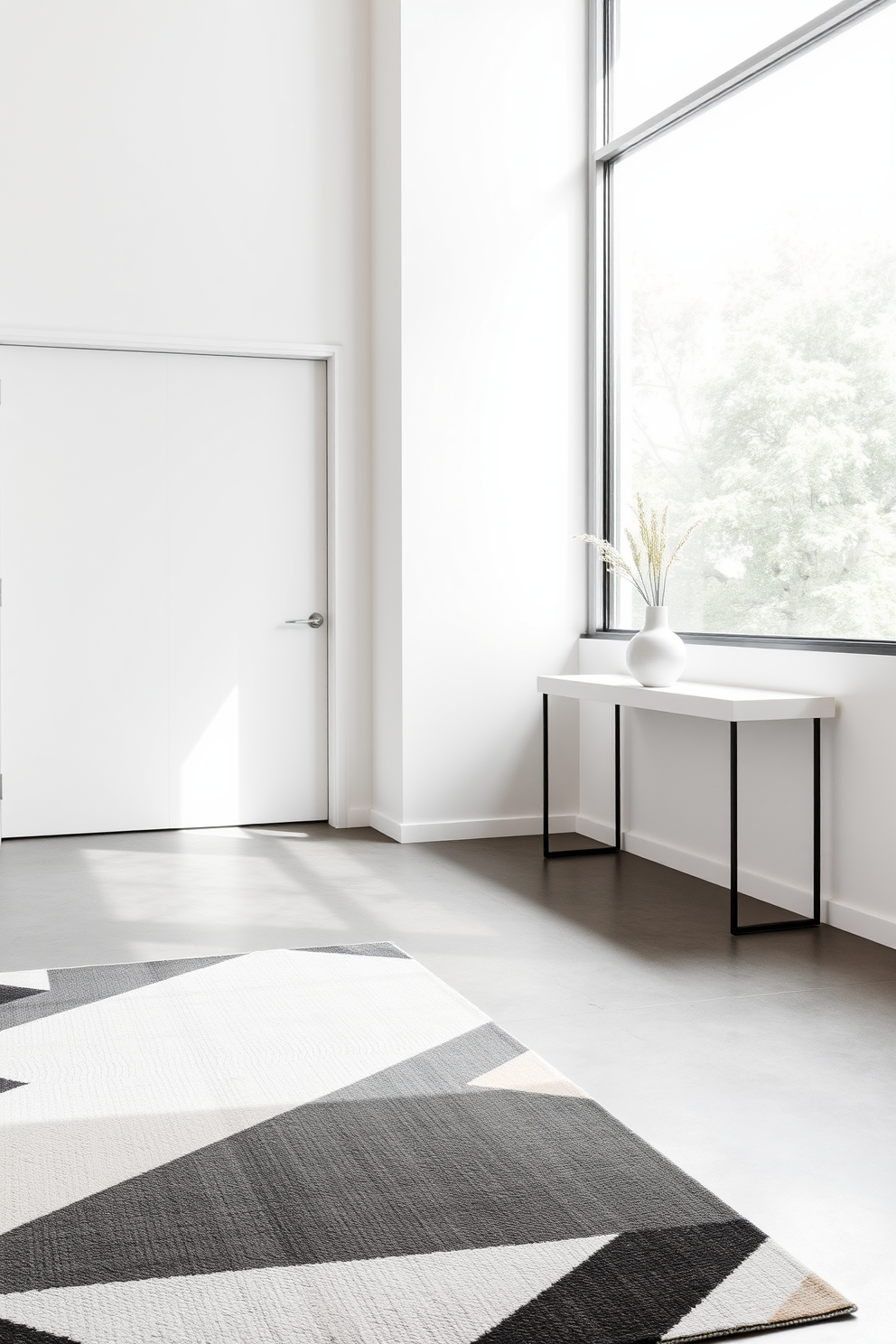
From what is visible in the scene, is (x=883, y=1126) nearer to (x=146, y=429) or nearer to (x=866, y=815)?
(x=866, y=815)

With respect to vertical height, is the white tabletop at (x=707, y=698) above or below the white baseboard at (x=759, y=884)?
above

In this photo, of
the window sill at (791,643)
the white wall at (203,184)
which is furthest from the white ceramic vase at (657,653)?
the white wall at (203,184)

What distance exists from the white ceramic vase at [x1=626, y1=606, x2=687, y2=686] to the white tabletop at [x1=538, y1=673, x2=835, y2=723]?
0.14 ft

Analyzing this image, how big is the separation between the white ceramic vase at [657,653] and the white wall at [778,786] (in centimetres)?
19

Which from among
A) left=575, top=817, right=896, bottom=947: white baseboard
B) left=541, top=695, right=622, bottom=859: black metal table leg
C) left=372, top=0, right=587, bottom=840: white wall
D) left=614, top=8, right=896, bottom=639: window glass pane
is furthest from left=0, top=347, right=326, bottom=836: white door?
left=614, top=8, right=896, bottom=639: window glass pane

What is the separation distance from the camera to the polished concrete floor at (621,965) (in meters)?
2.28

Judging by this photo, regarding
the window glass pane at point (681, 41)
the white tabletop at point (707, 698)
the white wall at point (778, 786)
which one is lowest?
the white wall at point (778, 786)

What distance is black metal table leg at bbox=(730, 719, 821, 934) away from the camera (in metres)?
3.95

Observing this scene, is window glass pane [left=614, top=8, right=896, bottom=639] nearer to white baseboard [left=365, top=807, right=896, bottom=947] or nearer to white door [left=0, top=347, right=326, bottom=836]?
white baseboard [left=365, top=807, right=896, bottom=947]

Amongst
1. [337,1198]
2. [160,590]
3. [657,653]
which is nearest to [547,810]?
[657,653]

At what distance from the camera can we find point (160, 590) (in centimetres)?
558

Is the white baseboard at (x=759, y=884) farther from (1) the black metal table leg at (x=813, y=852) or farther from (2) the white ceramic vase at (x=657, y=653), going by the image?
(2) the white ceramic vase at (x=657, y=653)

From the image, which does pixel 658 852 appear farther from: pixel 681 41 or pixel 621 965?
pixel 681 41

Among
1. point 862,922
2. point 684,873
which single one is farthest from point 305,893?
point 862,922
